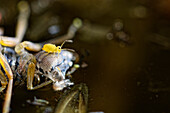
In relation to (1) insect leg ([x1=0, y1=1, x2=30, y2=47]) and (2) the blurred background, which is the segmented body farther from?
(1) insect leg ([x1=0, y1=1, x2=30, y2=47])

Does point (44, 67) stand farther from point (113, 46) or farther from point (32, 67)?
point (113, 46)

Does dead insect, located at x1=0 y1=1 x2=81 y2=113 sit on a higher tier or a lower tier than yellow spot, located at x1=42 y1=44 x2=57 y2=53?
lower

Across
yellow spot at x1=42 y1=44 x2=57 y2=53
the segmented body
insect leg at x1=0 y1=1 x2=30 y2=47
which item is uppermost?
insect leg at x1=0 y1=1 x2=30 y2=47

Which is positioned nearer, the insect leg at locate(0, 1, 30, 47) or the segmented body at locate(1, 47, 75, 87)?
the segmented body at locate(1, 47, 75, 87)

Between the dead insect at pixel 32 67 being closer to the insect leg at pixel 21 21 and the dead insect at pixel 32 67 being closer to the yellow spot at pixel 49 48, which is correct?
→ the yellow spot at pixel 49 48

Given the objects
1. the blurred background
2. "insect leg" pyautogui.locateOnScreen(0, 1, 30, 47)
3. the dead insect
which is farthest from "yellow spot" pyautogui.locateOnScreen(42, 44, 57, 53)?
"insect leg" pyautogui.locateOnScreen(0, 1, 30, 47)

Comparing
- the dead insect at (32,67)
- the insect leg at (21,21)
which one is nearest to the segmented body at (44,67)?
the dead insect at (32,67)

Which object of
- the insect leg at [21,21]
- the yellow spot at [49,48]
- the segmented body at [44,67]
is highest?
the insect leg at [21,21]

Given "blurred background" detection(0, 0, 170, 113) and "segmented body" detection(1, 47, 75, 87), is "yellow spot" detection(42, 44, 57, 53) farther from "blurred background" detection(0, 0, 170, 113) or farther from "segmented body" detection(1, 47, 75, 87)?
"blurred background" detection(0, 0, 170, 113)

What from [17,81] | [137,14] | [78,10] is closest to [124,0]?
[137,14]
